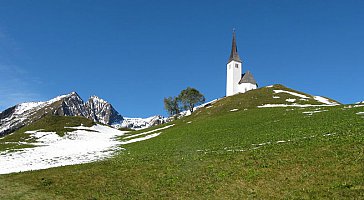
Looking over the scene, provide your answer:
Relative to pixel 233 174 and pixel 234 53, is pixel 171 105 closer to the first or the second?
pixel 234 53

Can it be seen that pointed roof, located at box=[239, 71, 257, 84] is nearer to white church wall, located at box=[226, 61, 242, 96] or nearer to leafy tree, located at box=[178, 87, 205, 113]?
white church wall, located at box=[226, 61, 242, 96]

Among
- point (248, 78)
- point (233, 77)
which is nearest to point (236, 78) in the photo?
point (233, 77)

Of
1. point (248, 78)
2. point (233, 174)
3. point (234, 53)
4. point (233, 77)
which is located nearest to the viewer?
point (233, 174)

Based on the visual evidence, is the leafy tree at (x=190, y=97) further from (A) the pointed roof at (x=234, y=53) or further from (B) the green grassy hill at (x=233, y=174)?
(B) the green grassy hill at (x=233, y=174)

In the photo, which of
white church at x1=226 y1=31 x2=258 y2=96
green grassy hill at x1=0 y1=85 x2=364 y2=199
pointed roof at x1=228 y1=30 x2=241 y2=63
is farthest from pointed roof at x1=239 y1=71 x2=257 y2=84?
green grassy hill at x1=0 y1=85 x2=364 y2=199

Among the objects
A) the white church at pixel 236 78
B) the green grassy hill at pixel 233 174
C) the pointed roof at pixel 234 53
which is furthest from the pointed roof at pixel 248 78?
the green grassy hill at pixel 233 174

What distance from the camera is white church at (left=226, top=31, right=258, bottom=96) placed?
440 ft

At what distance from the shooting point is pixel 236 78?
139 metres

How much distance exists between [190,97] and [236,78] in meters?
24.3

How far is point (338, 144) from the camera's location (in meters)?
27.3

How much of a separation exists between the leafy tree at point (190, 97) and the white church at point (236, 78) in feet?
51.0

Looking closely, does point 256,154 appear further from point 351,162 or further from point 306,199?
point 306,199

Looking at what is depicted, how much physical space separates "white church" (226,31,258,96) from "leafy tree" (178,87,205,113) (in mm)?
15546

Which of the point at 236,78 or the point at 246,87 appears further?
the point at 236,78
